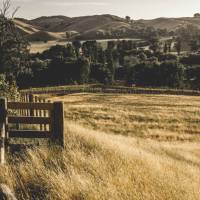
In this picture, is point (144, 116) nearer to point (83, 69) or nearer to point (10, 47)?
point (10, 47)

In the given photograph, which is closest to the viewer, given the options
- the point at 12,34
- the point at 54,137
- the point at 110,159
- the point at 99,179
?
the point at 99,179

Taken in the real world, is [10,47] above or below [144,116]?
above

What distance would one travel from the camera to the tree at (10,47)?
32469mm

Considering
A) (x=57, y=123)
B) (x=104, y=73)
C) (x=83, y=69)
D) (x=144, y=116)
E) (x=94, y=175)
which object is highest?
(x=83, y=69)

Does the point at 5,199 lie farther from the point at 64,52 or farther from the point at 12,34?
the point at 64,52

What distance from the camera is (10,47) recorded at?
33.4 m

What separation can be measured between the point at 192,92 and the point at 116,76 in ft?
98.4

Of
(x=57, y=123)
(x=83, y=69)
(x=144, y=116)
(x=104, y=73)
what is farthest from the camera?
(x=104, y=73)

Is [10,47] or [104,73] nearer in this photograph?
[10,47]

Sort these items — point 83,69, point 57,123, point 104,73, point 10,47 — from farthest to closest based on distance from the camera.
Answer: point 104,73 → point 83,69 → point 10,47 → point 57,123

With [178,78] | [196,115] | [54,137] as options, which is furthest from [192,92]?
[54,137]

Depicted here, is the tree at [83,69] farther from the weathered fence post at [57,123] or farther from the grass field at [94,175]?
the weathered fence post at [57,123]

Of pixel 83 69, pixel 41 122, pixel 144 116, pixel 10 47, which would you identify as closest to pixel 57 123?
pixel 41 122

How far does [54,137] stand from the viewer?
9.39 metres
